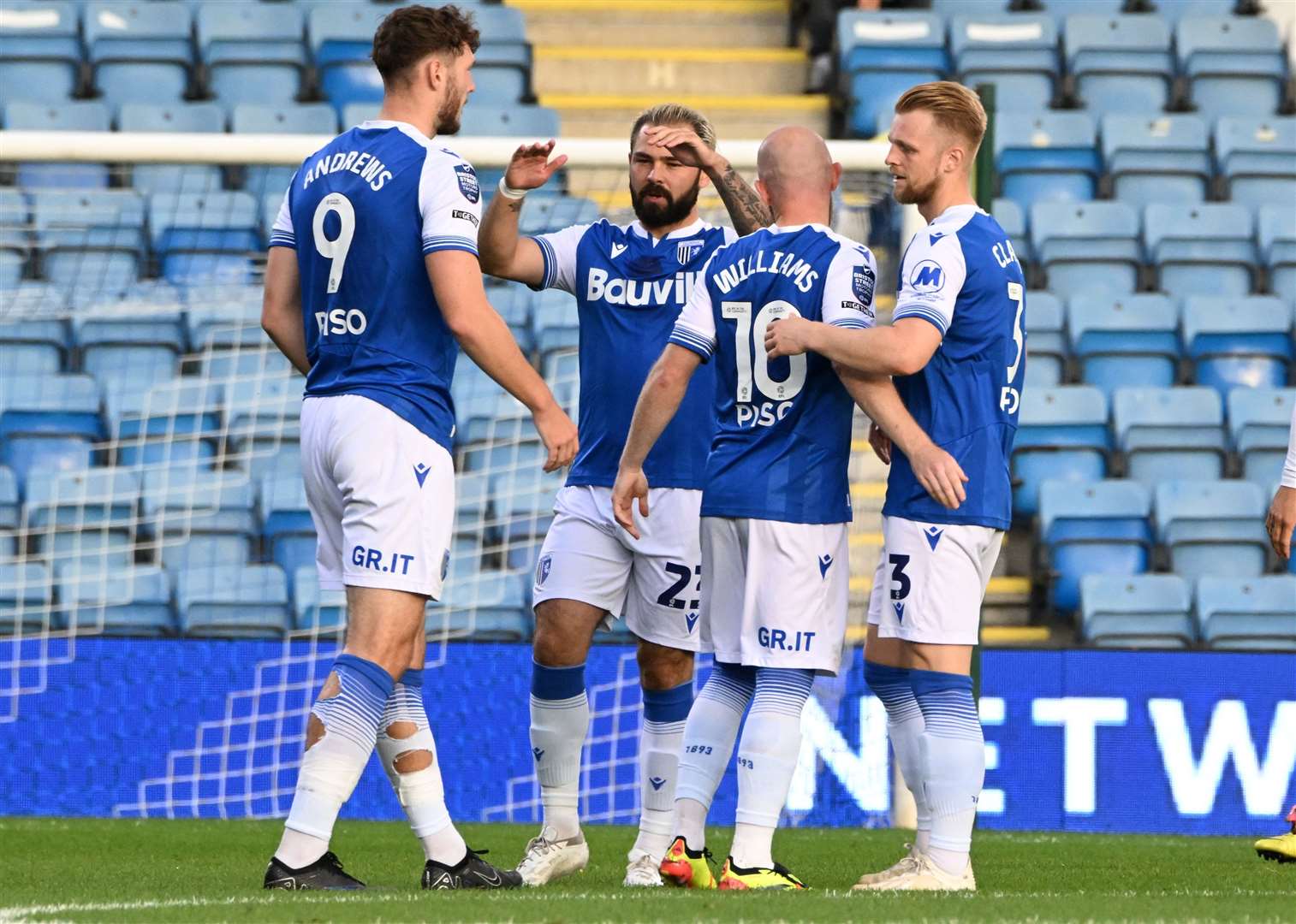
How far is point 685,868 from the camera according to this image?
187 inches

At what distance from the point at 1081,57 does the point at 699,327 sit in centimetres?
857

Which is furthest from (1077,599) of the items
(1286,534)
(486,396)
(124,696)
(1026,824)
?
(124,696)

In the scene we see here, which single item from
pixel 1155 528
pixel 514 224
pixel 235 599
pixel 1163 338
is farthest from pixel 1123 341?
pixel 514 224

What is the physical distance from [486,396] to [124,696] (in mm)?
2238

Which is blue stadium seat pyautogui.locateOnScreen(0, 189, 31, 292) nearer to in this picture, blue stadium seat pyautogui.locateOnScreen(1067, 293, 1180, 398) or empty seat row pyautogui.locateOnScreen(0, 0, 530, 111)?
empty seat row pyautogui.locateOnScreen(0, 0, 530, 111)

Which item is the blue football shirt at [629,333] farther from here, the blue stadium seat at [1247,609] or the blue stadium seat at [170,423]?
the blue stadium seat at [1247,609]

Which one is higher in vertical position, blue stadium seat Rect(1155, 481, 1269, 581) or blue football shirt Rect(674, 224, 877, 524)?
blue football shirt Rect(674, 224, 877, 524)

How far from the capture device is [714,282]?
15.6ft

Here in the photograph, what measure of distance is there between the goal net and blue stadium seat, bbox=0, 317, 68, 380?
0.4 inches

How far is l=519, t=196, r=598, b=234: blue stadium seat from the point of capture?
29.0 feet

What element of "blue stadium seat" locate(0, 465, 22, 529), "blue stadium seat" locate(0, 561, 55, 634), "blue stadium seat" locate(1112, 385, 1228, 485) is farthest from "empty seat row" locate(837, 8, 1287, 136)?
"blue stadium seat" locate(0, 561, 55, 634)

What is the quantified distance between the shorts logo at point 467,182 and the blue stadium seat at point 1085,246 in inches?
272

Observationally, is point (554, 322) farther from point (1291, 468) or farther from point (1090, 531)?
point (1291, 468)

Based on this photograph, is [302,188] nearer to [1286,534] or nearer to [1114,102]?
[1286,534]
